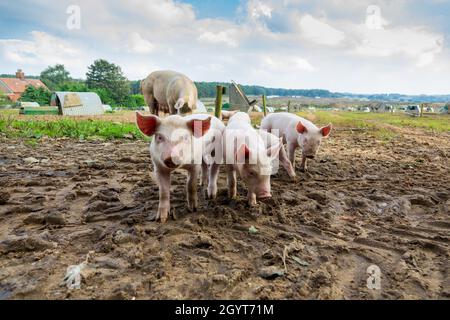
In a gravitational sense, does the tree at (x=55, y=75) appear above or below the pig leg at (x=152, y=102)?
above

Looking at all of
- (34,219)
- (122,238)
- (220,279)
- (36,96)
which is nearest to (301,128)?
(122,238)

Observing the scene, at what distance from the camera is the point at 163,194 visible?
3.69 metres

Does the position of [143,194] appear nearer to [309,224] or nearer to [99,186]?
[99,186]

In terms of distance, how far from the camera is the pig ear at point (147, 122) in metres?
3.34

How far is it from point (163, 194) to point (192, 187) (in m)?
0.36

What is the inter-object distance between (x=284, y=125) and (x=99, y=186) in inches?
141

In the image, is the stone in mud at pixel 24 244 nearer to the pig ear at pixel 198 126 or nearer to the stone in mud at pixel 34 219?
the stone in mud at pixel 34 219

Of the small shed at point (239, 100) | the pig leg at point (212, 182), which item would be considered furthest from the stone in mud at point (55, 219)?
the small shed at point (239, 100)

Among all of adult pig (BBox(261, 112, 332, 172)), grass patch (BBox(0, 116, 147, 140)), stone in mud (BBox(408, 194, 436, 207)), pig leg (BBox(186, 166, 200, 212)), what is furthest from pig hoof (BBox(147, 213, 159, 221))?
grass patch (BBox(0, 116, 147, 140))

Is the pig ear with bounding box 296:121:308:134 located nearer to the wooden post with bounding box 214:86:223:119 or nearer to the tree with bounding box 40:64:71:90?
the wooden post with bounding box 214:86:223:119

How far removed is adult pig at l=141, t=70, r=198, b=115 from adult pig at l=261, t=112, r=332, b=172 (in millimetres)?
2076

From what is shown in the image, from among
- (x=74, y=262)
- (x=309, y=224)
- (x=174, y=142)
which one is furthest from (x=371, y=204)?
(x=74, y=262)

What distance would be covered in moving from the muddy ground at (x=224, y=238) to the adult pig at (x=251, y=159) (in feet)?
0.99
